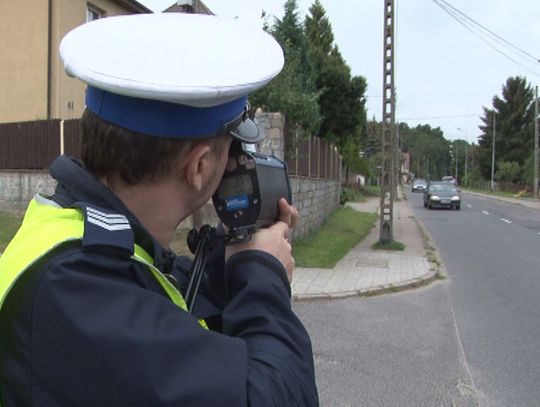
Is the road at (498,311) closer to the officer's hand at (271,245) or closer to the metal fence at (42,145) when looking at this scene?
the officer's hand at (271,245)

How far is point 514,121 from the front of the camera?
69.7 metres

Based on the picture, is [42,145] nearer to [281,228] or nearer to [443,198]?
[281,228]

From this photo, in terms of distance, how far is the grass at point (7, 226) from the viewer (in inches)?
408

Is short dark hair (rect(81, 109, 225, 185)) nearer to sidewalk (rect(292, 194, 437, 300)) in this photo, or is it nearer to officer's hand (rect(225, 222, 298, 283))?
officer's hand (rect(225, 222, 298, 283))

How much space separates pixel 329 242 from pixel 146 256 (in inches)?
465

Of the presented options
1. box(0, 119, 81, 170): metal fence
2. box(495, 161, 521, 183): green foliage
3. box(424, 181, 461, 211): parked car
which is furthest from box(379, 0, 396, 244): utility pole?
box(495, 161, 521, 183): green foliage

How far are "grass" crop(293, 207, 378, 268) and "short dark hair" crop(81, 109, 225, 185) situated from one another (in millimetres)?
8644

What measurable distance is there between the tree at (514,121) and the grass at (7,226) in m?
65.5

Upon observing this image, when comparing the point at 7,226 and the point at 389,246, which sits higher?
the point at 7,226

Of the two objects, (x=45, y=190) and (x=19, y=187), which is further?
(x=19, y=187)

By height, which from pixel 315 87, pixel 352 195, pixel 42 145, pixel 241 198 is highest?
pixel 315 87

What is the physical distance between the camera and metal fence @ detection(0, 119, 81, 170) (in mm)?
14289

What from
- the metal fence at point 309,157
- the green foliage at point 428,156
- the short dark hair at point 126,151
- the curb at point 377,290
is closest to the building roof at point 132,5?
the metal fence at point 309,157

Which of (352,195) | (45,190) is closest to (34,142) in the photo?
(45,190)
